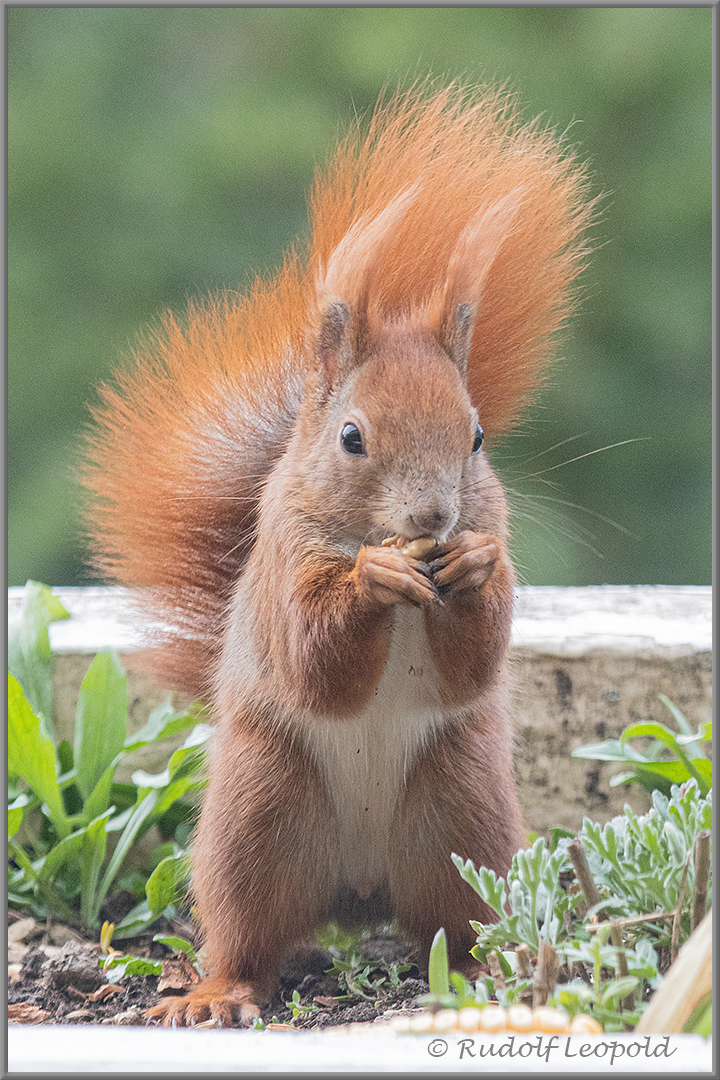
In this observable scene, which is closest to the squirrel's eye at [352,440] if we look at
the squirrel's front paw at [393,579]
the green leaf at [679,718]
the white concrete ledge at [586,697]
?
the squirrel's front paw at [393,579]

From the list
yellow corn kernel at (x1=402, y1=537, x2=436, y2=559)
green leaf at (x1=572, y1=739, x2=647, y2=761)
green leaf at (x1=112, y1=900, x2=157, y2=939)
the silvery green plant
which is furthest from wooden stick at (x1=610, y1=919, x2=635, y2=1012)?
green leaf at (x1=112, y1=900, x2=157, y2=939)

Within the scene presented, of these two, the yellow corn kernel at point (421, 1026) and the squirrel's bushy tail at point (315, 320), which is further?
the squirrel's bushy tail at point (315, 320)

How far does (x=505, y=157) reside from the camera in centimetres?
116

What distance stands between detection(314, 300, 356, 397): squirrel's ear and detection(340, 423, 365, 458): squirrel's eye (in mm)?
86

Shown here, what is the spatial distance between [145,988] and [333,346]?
76 cm

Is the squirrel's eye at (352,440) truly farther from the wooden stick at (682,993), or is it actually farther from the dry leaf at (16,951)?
the dry leaf at (16,951)

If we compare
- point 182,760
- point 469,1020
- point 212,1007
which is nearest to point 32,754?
point 182,760

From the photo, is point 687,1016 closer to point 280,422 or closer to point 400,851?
point 400,851

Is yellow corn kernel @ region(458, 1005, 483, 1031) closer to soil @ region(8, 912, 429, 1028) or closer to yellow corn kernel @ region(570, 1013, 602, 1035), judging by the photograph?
yellow corn kernel @ region(570, 1013, 602, 1035)

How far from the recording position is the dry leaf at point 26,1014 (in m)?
1.12

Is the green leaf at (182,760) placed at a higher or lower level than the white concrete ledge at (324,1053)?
higher

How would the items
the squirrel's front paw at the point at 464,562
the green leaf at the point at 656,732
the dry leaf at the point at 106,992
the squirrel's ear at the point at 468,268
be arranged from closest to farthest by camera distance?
the squirrel's front paw at the point at 464,562
the squirrel's ear at the point at 468,268
the dry leaf at the point at 106,992
the green leaf at the point at 656,732

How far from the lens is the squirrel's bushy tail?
1104mm

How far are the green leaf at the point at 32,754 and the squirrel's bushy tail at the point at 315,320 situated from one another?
0.62ft
